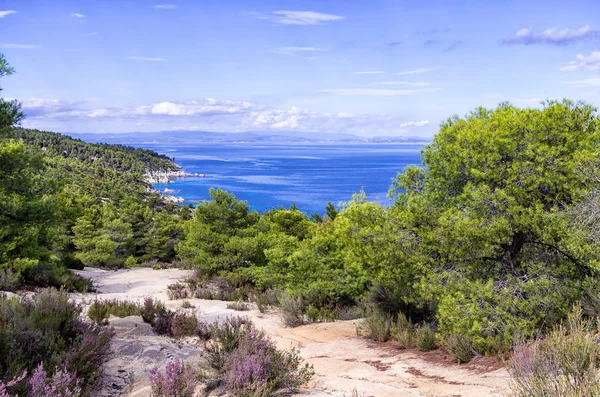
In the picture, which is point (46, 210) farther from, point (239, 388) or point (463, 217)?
point (463, 217)

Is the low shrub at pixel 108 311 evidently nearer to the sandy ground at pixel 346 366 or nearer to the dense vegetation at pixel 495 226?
the sandy ground at pixel 346 366

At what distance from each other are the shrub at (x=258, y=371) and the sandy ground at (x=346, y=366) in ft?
0.92

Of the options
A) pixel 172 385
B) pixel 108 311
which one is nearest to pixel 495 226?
pixel 172 385

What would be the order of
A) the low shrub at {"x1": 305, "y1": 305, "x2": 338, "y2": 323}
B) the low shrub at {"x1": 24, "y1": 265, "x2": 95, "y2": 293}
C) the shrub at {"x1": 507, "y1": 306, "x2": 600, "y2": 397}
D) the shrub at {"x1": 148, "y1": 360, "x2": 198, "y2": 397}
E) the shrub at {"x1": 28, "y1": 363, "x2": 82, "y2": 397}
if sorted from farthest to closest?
the low shrub at {"x1": 24, "y1": 265, "x2": 95, "y2": 293} → the low shrub at {"x1": 305, "y1": 305, "x2": 338, "y2": 323} → the shrub at {"x1": 148, "y1": 360, "x2": 198, "y2": 397} → the shrub at {"x1": 28, "y1": 363, "x2": 82, "y2": 397} → the shrub at {"x1": 507, "y1": 306, "x2": 600, "y2": 397}

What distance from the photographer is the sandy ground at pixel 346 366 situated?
550cm

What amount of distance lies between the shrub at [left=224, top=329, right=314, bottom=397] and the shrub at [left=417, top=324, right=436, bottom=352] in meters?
3.66

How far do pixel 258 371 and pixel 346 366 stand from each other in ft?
10.4

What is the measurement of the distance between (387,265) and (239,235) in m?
10.9

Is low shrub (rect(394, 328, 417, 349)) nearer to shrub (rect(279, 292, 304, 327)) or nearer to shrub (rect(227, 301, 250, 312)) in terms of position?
shrub (rect(279, 292, 304, 327))

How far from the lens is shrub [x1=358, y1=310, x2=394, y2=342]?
939cm

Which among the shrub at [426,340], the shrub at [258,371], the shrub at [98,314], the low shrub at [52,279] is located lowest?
the low shrub at [52,279]

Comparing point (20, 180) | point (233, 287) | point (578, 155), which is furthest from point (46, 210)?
point (233, 287)

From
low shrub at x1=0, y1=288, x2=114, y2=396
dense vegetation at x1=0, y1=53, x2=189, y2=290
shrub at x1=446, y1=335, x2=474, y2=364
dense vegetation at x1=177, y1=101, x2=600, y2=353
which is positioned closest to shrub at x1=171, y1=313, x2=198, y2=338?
low shrub at x1=0, y1=288, x2=114, y2=396

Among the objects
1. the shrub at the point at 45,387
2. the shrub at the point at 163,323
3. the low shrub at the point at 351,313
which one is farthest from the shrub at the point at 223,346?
the low shrub at the point at 351,313
